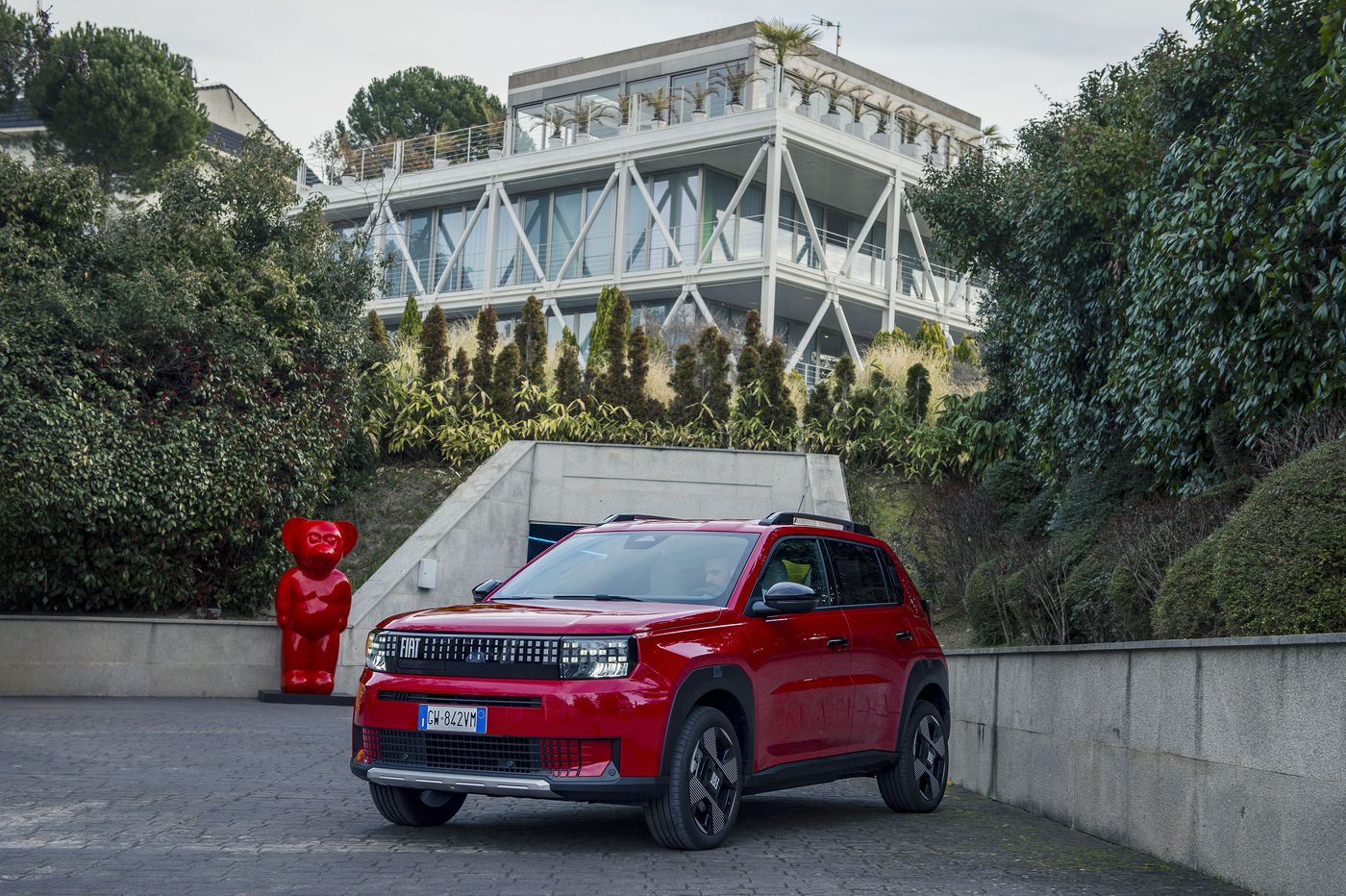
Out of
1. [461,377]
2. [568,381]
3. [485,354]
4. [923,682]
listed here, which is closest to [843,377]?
[568,381]

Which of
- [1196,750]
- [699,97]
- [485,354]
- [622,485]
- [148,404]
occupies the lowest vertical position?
[1196,750]

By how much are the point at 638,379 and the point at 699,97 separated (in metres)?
15.4

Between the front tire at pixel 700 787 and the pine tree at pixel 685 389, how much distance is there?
64.2ft

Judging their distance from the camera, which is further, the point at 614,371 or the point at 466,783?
the point at 614,371

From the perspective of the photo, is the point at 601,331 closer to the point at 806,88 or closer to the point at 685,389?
the point at 685,389

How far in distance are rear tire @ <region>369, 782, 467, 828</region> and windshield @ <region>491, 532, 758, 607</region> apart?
1.19 metres

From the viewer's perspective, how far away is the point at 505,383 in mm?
27469

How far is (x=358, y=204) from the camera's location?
4709 cm

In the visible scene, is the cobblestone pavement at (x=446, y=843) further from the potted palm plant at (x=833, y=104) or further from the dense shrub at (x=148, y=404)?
the potted palm plant at (x=833, y=104)

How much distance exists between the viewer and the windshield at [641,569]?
858 centimetres

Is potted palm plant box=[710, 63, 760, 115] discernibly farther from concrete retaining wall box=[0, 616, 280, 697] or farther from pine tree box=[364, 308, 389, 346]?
concrete retaining wall box=[0, 616, 280, 697]

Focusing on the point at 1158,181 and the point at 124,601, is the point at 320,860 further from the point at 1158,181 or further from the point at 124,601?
the point at 124,601

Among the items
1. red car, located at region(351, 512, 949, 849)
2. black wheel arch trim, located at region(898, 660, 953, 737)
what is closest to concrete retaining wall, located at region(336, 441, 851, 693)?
black wheel arch trim, located at region(898, 660, 953, 737)

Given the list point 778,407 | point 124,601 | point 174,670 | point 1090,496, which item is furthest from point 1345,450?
point 778,407
